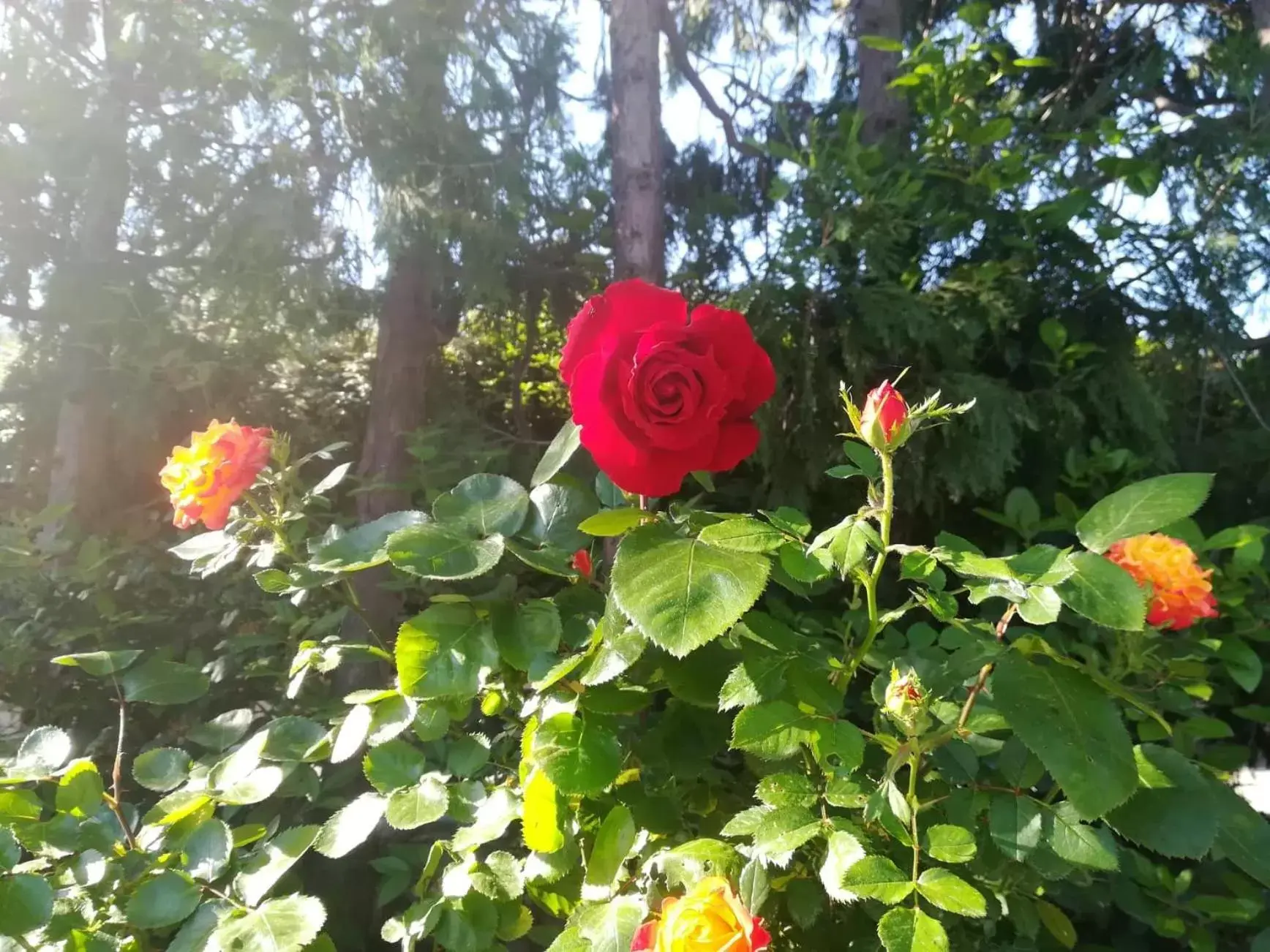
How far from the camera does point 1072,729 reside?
19.5 inches

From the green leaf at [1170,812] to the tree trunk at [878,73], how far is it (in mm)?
1683

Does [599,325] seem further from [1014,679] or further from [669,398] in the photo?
[1014,679]

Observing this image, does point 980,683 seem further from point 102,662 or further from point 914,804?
point 102,662

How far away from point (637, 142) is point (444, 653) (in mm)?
1361

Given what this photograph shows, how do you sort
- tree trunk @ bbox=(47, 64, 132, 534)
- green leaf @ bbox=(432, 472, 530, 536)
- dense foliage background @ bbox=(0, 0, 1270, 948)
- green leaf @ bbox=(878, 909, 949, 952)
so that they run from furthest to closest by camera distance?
tree trunk @ bbox=(47, 64, 132, 534) < dense foliage background @ bbox=(0, 0, 1270, 948) < green leaf @ bbox=(432, 472, 530, 536) < green leaf @ bbox=(878, 909, 949, 952)

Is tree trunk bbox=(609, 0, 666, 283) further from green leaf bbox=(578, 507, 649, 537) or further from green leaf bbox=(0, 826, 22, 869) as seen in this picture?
green leaf bbox=(0, 826, 22, 869)

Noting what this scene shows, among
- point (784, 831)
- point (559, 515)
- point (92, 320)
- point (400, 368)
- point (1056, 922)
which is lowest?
point (1056, 922)

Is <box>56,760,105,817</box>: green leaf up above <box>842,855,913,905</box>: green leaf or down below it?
above

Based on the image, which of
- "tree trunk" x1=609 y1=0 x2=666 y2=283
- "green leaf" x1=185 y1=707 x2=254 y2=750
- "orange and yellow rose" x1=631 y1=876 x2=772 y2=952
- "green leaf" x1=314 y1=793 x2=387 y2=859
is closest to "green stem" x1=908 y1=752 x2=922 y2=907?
"orange and yellow rose" x1=631 y1=876 x2=772 y2=952

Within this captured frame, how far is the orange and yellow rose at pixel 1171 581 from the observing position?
3.09ft

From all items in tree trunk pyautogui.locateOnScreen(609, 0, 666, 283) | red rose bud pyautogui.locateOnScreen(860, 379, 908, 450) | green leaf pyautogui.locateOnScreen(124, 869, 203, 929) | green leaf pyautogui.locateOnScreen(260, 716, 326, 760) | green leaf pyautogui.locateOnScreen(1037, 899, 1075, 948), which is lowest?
green leaf pyautogui.locateOnScreen(1037, 899, 1075, 948)

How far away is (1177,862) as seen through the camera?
1303 millimetres

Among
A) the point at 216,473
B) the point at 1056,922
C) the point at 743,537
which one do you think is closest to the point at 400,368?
the point at 216,473

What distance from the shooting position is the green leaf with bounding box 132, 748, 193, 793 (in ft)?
2.71
